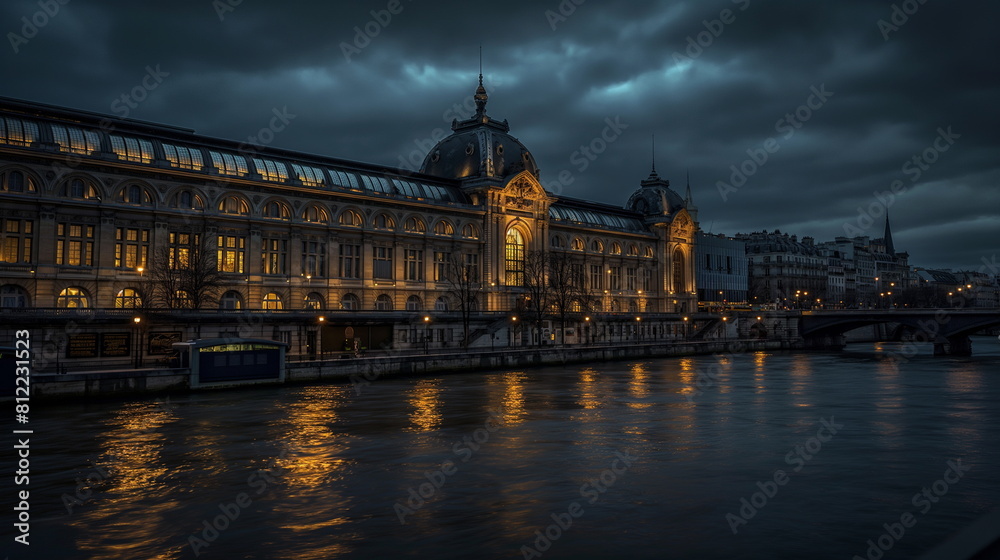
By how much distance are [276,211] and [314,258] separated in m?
6.45

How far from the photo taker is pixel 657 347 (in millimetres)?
83250

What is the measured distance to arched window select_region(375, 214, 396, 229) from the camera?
3538 inches

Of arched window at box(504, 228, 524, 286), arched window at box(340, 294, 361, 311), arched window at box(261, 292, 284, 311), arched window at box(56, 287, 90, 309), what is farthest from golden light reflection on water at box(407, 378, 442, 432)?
arched window at box(504, 228, 524, 286)

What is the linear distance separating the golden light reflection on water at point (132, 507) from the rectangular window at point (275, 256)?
2050 inches

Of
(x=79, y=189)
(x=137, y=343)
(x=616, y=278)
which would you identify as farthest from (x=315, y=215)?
(x=616, y=278)

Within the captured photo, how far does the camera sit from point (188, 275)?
65.5 m

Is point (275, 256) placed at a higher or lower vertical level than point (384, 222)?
lower

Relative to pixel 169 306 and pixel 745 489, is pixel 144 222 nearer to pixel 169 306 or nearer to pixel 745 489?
pixel 169 306

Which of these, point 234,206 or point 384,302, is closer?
point 234,206

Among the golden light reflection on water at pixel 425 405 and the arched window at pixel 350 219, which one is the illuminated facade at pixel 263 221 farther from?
the golden light reflection on water at pixel 425 405

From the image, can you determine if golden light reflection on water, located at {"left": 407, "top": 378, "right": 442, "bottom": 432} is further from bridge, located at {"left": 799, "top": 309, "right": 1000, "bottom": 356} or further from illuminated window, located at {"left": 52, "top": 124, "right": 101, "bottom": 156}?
bridge, located at {"left": 799, "top": 309, "right": 1000, "bottom": 356}

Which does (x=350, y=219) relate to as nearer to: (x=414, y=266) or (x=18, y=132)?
(x=414, y=266)

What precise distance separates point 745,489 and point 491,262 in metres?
81.8

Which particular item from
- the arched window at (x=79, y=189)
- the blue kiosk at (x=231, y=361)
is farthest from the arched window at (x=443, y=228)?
the blue kiosk at (x=231, y=361)
